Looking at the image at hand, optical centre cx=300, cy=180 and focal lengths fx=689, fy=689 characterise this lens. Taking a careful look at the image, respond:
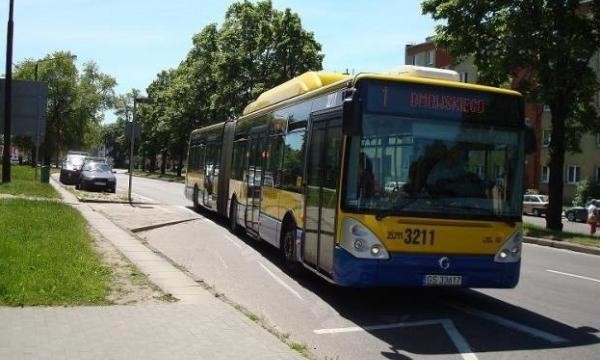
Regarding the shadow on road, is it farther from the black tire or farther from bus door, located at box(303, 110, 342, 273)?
bus door, located at box(303, 110, 342, 273)

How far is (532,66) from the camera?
80.3ft

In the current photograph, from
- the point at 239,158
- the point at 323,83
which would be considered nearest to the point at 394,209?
the point at 323,83

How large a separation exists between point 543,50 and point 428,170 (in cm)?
1735

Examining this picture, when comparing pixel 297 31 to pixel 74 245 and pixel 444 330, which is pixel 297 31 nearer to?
pixel 74 245

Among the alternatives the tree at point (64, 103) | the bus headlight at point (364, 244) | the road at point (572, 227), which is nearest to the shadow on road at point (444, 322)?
the bus headlight at point (364, 244)

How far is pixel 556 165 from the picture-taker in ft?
82.8

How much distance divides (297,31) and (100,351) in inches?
1986

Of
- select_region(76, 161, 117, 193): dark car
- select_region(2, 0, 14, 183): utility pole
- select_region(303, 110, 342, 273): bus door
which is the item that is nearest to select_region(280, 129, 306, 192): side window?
select_region(303, 110, 342, 273): bus door

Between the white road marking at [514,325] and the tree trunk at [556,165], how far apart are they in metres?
17.2

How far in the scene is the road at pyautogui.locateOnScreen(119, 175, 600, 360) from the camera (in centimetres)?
692

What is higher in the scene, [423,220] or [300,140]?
[300,140]

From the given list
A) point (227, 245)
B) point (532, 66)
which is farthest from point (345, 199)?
point (532, 66)

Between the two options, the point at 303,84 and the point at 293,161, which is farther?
the point at 303,84

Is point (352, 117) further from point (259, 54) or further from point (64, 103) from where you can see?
point (64, 103)
